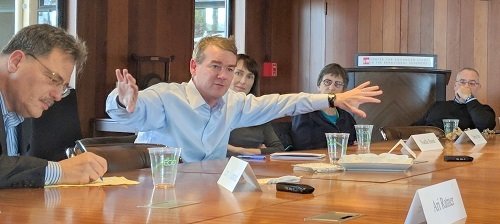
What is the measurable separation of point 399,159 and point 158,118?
4.07 ft

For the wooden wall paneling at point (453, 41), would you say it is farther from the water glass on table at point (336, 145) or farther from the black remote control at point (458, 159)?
the water glass on table at point (336, 145)

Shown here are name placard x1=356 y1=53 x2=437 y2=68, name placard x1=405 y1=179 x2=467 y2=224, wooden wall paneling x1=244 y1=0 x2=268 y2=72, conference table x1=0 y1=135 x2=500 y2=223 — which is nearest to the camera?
name placard x1=405 y1=179 x2=467 y2=224

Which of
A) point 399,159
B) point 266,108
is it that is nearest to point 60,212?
point 399,159

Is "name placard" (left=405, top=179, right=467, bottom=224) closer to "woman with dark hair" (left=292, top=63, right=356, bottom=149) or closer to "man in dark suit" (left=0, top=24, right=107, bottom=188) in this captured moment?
"man in dark suit" (left=0, top=24, right=107, bottom=188)

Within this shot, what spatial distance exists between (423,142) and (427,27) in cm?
433

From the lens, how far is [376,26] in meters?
7.93

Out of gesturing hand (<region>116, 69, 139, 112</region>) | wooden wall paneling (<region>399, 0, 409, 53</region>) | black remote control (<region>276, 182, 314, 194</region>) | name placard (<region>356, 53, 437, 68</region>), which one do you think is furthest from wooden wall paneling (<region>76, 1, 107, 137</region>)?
black remote control (<region>276, 182, 314, 194</region>)

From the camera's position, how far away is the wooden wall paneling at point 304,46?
814 centimetres

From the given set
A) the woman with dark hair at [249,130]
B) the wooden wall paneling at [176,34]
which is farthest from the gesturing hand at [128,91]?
the wooden wall paneling at [176,34]

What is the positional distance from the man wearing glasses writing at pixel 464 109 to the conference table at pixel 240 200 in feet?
12.6

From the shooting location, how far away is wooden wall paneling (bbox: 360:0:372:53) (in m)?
7.95

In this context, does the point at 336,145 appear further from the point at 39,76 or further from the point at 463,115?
the point at 463,115

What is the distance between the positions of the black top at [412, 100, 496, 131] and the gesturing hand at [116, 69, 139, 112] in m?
3.88

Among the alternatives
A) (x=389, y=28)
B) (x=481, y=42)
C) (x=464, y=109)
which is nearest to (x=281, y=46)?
(x=389, y=28)
